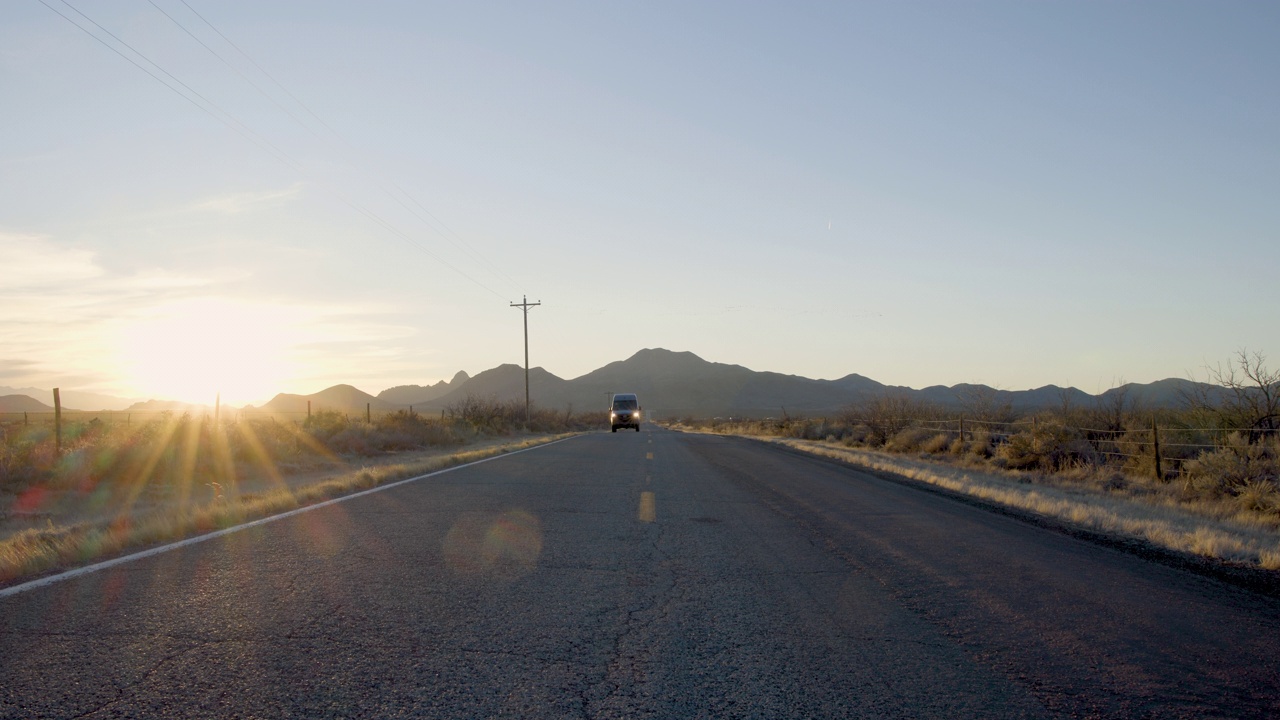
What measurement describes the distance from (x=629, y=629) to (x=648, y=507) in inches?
239

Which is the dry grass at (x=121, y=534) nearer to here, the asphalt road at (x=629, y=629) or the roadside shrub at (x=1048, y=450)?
the asphalt road at (x=629, y=629)

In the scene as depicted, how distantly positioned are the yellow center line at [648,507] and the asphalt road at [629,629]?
93 centimetres

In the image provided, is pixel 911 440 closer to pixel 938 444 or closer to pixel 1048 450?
pixel 938 444

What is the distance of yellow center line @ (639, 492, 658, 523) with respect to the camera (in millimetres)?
10219

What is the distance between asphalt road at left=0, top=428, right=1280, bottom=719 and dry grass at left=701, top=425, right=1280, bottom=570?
1391 millimetres

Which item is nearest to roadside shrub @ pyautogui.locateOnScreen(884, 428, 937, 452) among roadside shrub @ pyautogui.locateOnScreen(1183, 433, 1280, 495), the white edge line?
roadside shrub @ pyautogui.locateOnScreen(1183, 433, 1280, 495)

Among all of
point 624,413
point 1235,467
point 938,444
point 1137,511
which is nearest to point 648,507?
point 1137,511

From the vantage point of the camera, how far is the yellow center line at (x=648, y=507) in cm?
1022

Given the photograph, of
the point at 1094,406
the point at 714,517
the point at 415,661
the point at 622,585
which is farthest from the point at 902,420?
the point at 415,661

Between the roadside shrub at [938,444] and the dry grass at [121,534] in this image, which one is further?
the roadside shrub at [938,444]

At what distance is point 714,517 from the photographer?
34.3ft

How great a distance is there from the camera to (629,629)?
522cm

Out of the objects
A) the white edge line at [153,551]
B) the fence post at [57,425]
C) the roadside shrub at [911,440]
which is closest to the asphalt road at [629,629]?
the white edge line at [153,551]

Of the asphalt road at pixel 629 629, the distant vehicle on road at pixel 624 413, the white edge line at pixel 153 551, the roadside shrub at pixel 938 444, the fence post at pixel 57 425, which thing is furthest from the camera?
the distant vehicle on road at pixel 624 413
